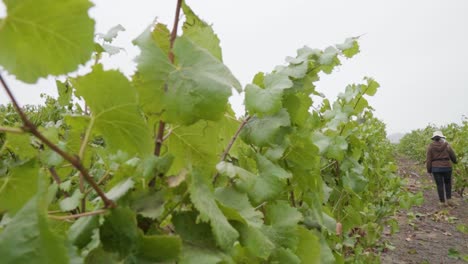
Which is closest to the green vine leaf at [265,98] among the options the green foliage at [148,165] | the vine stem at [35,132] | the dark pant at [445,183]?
the green foliage at [148,165]

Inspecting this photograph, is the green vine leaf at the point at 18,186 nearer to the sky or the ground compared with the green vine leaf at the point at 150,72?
nearer to the ground

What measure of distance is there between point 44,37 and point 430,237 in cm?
681

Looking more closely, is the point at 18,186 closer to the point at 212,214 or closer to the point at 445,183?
the point at 212,214

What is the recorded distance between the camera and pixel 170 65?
723 mm

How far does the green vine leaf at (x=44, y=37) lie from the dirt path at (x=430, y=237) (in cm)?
416

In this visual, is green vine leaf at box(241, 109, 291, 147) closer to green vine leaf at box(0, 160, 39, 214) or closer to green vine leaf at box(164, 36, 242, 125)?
green vine leaf at box(164, 36, 242, 125)

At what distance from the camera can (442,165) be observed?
9031mm

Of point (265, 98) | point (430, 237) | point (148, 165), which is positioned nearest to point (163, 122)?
point (148, 165)

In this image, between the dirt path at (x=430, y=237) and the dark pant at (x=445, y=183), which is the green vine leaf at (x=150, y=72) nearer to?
the dirt path at (x=430, y=237)

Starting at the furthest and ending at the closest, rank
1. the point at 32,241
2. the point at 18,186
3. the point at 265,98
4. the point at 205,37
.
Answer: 1. the point at 265,98
2. the point at 205,37
3. the point at 18,186
4. the point at 32,241

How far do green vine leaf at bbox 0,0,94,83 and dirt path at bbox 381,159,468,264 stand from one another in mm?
4160

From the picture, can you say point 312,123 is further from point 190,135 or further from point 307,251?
point 190,135

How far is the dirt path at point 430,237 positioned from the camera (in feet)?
17.5

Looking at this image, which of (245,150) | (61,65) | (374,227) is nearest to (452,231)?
(374,227)
